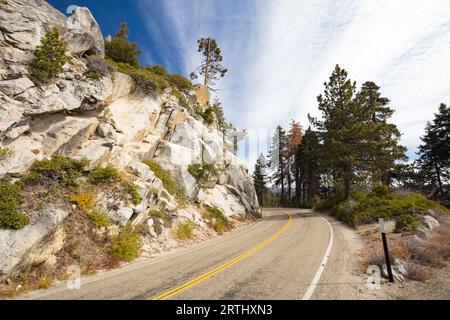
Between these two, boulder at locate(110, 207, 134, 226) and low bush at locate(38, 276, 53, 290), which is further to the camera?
boulder at locate(110, 207, 134, 226)

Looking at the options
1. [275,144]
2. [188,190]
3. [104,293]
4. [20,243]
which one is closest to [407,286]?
[104,293]

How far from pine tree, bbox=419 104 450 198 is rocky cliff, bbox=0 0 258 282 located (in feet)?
96.1

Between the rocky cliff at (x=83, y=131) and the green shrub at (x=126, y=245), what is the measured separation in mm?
509

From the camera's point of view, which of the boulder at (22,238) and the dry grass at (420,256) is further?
the boulder at (22,238)

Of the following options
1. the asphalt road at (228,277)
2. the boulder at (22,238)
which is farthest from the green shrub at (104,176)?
the asphalt road at (228,277)

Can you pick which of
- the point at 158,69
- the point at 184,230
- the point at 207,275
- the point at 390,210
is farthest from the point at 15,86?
the point at 390,210

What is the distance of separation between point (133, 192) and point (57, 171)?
377cm

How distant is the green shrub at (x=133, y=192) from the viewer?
13008 mm

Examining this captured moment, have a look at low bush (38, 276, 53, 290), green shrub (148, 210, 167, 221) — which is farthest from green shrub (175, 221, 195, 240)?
low bush (38, 276, 53, 290)

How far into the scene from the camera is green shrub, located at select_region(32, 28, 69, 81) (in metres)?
13.6

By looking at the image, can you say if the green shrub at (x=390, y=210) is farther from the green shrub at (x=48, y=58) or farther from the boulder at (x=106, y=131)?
the green shrub at (x=48, y=58)

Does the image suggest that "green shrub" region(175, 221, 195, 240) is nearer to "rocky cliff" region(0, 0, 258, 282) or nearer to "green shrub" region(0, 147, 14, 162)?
"rocky cliff" region(0, 0, 258, 282)

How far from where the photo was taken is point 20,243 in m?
7.98

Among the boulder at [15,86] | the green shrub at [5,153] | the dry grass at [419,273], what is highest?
the boulder at [15,86]
